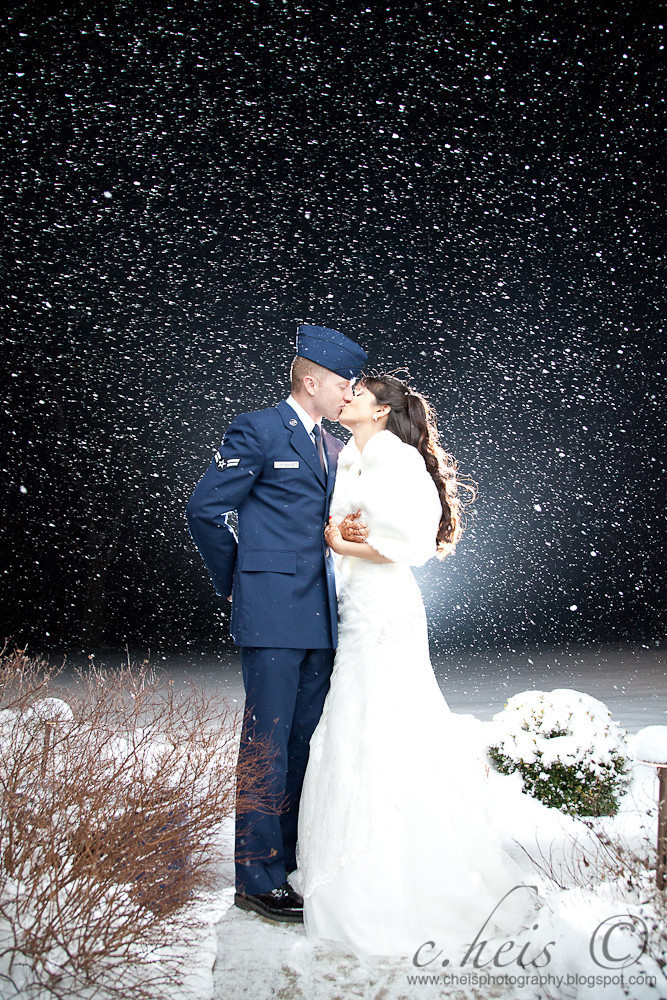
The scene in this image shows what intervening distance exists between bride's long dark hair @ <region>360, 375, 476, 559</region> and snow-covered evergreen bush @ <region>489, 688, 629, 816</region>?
1361 mm

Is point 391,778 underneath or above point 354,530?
underneath

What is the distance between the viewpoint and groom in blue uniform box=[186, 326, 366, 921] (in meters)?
2.60

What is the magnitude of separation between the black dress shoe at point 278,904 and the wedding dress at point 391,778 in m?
0.07

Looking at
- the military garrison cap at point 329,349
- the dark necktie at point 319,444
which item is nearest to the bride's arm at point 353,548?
the dark necktie at point 319,444

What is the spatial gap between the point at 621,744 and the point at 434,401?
230 inches

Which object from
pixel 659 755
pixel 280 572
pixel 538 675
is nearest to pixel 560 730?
pixel 659 755

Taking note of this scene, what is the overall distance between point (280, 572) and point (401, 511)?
0.46m

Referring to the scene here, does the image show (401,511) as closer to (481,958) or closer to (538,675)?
(481,958)

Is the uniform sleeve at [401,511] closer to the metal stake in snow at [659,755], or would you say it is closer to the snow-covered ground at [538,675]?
the metal stake in snow at [659,755]

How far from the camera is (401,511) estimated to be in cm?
257

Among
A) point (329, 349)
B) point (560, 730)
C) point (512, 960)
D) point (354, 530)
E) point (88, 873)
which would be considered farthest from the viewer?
point (560, 730)

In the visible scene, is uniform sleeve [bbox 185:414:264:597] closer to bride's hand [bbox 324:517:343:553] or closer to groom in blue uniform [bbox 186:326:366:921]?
groom in blue uniform [bbox 186:326:366:921]

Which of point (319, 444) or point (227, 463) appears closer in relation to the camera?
point (227, 463)

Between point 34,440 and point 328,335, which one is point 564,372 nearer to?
point 34,440
